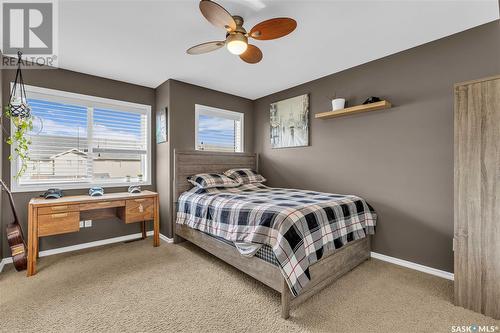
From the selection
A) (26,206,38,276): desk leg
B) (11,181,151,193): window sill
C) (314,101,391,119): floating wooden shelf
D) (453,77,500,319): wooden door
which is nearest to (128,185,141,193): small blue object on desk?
(11,181,151,193): window sill

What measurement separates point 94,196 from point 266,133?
9.30 feet

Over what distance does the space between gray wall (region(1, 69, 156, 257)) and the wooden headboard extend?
65 centimetres

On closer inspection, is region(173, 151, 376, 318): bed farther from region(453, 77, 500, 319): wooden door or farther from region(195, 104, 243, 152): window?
region(195, 104, 243, 152): window

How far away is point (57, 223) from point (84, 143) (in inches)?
48.0

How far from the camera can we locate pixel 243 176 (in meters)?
3.84

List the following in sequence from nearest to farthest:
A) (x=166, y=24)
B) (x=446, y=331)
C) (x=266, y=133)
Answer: (x=446, y=331) → (x=166, y=24) → (x=266, y=133)

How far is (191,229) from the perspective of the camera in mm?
3123

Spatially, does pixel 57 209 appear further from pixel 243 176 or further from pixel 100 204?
pixel 243 176

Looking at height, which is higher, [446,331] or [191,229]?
[191,229]

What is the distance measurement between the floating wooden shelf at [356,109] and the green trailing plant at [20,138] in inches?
140

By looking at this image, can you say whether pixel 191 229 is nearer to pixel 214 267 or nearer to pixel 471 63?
pixel 214 267

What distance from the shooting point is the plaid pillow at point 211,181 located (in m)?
3.32

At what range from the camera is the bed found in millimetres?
1841

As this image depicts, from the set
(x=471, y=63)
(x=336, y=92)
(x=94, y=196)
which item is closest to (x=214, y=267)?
(x=94, y=196)
